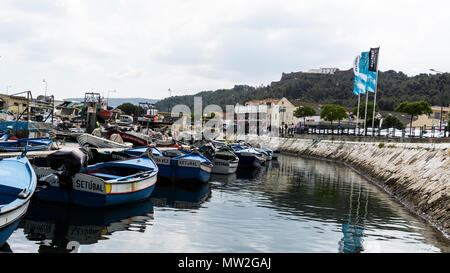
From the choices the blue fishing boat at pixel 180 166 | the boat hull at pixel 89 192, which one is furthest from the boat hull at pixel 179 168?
the boat hull at pixel 89 192

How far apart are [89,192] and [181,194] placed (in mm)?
7374

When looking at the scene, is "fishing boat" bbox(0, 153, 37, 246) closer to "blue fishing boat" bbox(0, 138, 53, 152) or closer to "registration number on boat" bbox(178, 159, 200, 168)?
"blue fishing boat" bbox(0, 138, 53, 152)

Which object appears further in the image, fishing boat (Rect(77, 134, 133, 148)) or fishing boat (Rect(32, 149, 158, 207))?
fishing boat (Rect(77, 134, 133, 148))

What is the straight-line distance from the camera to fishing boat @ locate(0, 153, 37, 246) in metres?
10.1

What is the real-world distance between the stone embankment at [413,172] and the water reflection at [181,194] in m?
10.3

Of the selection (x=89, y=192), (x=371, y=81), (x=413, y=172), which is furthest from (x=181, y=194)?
(x=371, y=81)

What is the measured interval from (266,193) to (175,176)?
5.86 metres

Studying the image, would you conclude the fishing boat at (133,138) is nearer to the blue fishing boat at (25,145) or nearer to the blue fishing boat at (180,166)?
the blue fishing boat at (25,145)

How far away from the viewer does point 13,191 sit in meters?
12.0

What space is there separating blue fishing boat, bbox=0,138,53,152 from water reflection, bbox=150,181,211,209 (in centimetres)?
828

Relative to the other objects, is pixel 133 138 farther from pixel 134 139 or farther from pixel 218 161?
pixel 218 161

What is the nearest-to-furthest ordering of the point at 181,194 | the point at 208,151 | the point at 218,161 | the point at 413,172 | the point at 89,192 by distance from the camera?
the point at 89,192, the point at 181,194, the point at 413,172, the point at 208,151, the point at 218,161

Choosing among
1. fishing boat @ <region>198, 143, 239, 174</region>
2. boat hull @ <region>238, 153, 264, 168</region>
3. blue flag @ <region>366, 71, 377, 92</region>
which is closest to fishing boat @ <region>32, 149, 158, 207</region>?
fishing boat @ <region>198, 143, 239, 174</region>
